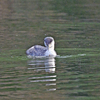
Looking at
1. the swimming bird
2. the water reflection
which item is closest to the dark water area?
the water reflection

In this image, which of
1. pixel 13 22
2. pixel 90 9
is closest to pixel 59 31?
pixel 13 22

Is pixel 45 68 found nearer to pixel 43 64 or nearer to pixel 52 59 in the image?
pixel 43 64

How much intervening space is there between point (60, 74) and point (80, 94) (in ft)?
8.01

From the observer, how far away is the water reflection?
40.4 feet

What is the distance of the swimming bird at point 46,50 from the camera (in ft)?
54.9

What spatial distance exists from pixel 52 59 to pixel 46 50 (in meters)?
0.92

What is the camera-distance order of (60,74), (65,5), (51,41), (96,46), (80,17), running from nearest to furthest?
(60,74), (51,41), (96,46), (80,17), (65,5)

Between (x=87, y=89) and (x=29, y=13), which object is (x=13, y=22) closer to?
(x=29, y=13)

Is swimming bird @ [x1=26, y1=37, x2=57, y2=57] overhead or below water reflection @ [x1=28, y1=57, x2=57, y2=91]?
overhead

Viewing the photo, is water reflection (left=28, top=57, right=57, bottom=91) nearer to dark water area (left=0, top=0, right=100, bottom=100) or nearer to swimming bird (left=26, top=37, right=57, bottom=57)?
dark water area (left=0, top=0, right=100, bottom=100)

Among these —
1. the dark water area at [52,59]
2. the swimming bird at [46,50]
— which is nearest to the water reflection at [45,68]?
the dark water area at [52,59]

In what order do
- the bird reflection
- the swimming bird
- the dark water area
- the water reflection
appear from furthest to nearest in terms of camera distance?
the swimming bird → the bird reflection → the water reflection → the dark water area

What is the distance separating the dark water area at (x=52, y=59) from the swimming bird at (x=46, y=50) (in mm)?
342

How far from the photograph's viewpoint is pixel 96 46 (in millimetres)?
18125
